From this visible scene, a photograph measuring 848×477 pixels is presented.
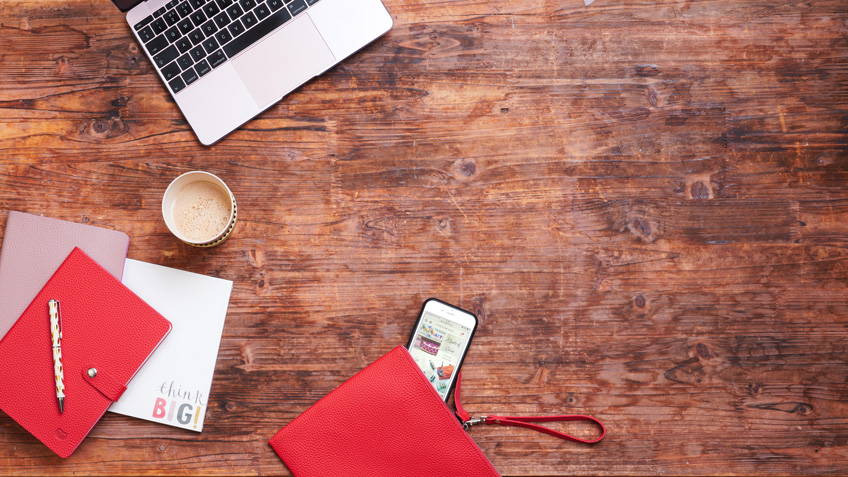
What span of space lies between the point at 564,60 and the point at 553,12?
3.7 inches

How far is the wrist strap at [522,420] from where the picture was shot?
964mm

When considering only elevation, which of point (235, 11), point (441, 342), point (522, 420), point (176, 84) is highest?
point (235, 11)

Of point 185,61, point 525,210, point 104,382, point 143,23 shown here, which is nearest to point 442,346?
point 525,210

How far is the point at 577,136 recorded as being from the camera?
3.33 feet

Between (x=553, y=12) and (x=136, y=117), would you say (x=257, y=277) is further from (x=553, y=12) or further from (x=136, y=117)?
(x=553, y=12)

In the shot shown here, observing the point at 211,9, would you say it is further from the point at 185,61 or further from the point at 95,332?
the point at 95,332

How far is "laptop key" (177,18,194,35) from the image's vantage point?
3.18ft

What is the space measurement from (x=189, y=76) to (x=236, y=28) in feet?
0.40

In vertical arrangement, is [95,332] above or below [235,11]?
below

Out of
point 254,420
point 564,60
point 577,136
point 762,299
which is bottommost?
point 254,420

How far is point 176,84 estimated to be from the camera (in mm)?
980

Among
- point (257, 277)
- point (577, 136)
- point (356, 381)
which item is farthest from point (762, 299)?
point (257, 277)

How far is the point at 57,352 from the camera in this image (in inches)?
36.9

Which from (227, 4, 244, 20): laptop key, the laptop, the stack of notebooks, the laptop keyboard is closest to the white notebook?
the stack of notebooks
